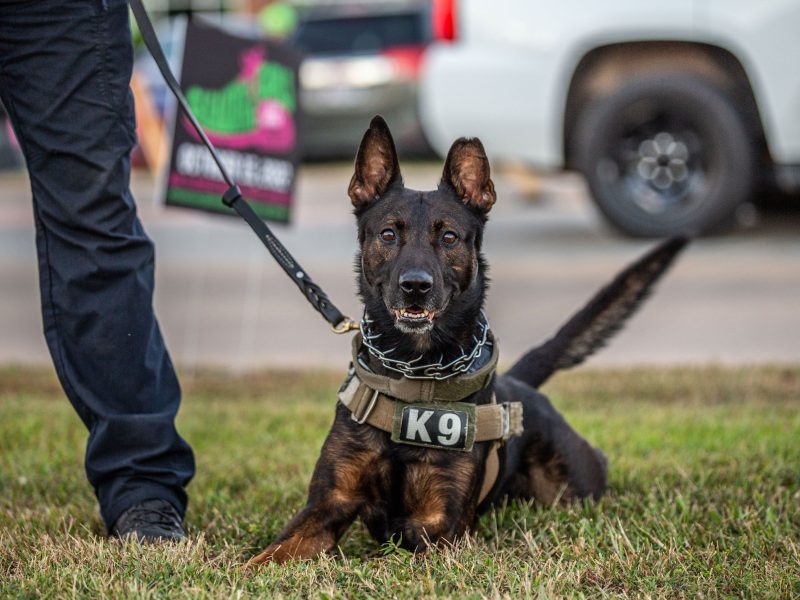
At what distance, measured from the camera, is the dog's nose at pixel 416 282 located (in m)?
3.18

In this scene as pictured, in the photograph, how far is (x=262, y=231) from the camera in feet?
12.0

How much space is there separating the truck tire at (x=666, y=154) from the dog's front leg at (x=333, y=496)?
5795mm

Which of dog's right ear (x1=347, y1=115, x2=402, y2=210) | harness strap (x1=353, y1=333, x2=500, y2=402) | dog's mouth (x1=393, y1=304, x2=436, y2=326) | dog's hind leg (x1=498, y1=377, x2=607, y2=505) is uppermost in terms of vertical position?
dog's right ear (x1=347, y1=115, x2=402, y2=210)

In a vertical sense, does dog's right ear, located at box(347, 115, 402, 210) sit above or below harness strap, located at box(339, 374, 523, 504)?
above

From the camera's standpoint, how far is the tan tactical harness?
3246 mm

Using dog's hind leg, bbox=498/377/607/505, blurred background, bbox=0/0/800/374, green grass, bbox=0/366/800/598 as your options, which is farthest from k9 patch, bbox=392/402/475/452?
blurred background, bbox=0/0/800/374

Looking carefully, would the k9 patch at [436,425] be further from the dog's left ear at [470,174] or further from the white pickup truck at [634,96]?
the white pickup truck at [634,96]

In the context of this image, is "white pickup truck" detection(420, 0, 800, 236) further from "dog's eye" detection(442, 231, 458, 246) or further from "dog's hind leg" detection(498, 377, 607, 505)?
"dog's eye" detection(442, 231, 458, 246)

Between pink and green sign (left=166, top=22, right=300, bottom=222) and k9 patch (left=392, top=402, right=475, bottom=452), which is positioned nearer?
k9 patch (left=392, top=402, right=475, bottom=452)

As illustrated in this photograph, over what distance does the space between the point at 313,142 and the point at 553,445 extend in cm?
1377

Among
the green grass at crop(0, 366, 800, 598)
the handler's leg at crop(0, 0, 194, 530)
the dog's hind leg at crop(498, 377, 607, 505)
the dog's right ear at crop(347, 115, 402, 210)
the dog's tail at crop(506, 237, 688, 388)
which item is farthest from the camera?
the dog's tail at crop(506, 237, 688, 388)

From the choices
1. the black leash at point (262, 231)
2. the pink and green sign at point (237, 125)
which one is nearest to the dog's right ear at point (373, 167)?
the black leash at point (262, 231)

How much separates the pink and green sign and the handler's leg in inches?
102

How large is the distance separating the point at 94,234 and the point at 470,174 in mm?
1121
